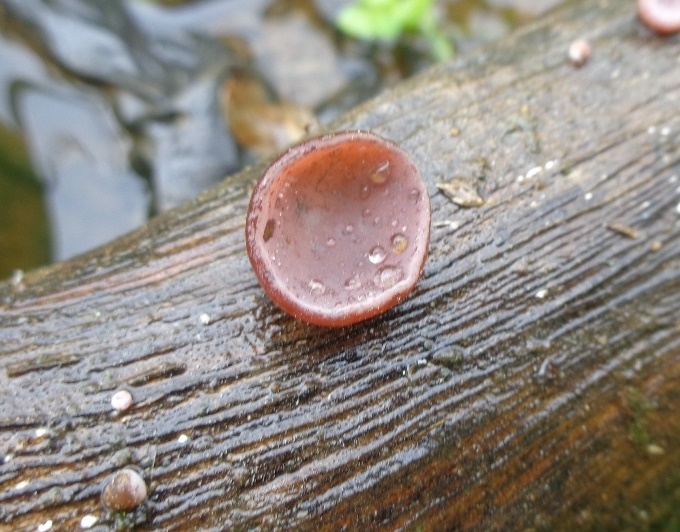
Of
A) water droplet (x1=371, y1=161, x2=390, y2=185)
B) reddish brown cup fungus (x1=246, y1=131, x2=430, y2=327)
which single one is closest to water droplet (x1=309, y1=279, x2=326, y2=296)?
reddish brown cup fungus (x1=246, y1=131, x2=430, y2=327)

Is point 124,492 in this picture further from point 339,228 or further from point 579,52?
point 579,52

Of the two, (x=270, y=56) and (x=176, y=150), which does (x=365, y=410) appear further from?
(x=270, y=56)

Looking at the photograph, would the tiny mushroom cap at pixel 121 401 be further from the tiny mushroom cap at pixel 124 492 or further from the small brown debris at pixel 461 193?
the small brown debris at pixel 461 193

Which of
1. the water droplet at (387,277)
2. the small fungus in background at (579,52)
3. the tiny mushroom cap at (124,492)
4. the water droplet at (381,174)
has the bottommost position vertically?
the tiny mushroom cap at (124,492)

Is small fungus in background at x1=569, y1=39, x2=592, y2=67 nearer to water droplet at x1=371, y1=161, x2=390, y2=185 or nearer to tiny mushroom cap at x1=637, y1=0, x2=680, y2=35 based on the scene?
tiny mushroom cap at x1=637, y1=0, x2=680, y2=35

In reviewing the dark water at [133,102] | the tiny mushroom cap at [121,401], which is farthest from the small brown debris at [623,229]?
the dark water at [133,102]

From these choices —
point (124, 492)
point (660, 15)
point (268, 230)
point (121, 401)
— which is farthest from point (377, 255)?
point (660, 15)
